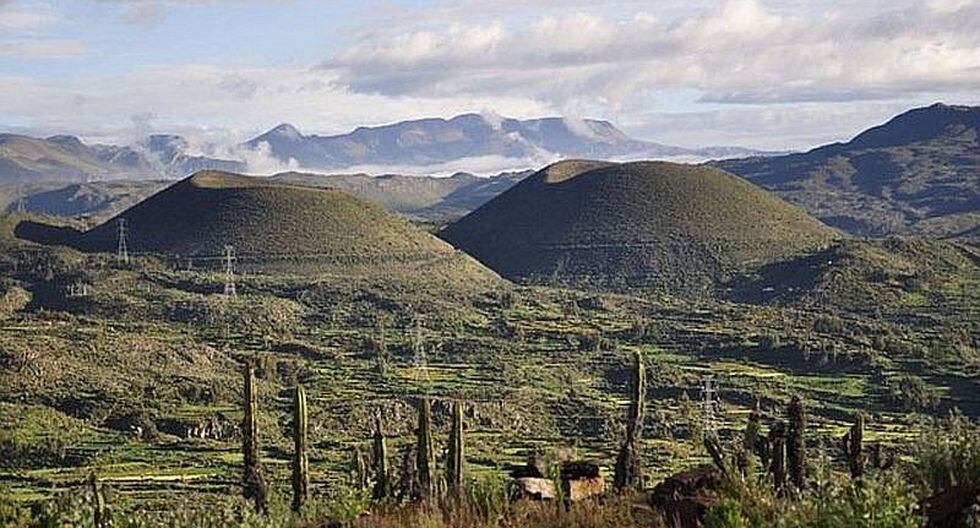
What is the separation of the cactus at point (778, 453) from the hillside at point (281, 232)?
11945 cm

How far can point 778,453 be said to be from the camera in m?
15.5

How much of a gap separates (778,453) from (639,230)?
140 meters

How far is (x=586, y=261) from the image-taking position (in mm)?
153125

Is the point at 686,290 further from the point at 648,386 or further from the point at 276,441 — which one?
the point at 276,441

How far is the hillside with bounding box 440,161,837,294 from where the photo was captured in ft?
481

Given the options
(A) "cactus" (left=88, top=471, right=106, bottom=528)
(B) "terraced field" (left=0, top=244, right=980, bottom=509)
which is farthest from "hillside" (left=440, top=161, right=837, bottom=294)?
(A) "cactus" (left=88, top=471, right=106, bottom=528)

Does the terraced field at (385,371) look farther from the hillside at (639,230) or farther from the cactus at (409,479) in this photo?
the hillside at (639,230)

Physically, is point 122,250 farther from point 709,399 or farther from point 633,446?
point 633,446

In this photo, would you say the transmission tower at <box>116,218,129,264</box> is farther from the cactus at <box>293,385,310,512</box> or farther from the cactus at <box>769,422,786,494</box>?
the cactus at <box>769,422,786,494</box>

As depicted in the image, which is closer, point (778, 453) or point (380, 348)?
point (778, 453)

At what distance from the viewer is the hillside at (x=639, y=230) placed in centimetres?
14662

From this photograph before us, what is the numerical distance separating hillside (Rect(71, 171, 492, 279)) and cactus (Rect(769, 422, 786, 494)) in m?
119

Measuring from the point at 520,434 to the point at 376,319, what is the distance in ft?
163

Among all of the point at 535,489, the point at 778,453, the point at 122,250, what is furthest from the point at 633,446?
the point at 122,250
